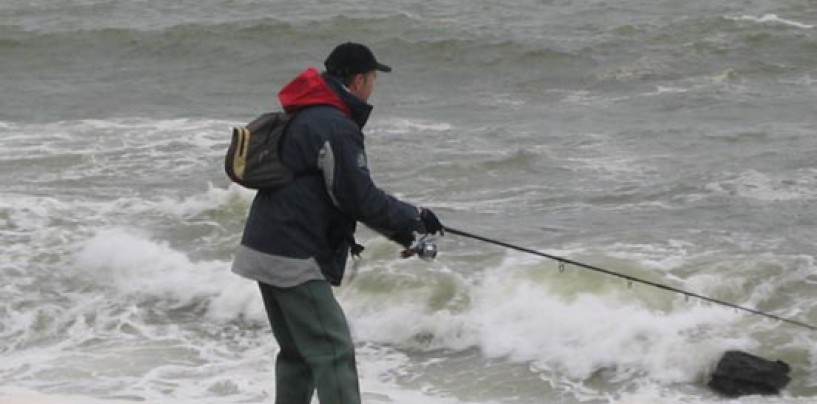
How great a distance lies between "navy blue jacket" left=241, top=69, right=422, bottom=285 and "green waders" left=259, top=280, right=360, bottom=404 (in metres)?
0.12

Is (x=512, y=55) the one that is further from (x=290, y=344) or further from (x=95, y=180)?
(x=290, y=344)

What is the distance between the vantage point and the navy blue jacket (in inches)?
199

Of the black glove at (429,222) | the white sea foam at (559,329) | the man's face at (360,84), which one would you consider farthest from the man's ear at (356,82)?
the white sea foam at (559,329)

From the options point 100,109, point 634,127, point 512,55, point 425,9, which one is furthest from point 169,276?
point 425,9

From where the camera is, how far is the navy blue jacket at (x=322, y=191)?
16.6 ft

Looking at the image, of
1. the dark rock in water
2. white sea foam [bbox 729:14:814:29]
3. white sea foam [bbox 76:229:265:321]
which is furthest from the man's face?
white sea foam [bbox 729:14:814:29]

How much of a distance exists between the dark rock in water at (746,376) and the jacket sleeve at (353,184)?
3903mm

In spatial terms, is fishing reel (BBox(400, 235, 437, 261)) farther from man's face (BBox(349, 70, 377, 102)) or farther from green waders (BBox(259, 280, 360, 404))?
man's face (BBox(349, 70, 377, 102))

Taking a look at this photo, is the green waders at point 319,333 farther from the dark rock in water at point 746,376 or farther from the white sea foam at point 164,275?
the white sea foam at point 164,275

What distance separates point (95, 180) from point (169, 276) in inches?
147

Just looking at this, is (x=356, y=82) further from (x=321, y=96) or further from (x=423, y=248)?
(x=423, y=248)

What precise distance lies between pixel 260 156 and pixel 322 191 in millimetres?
253

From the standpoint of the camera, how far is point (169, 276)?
1138 cm

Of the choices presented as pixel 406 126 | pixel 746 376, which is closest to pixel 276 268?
pixel 746 376
